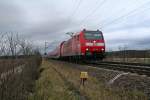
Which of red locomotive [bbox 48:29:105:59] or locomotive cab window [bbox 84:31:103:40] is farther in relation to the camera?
locomotive cab window [bbox 84:31:103:40]

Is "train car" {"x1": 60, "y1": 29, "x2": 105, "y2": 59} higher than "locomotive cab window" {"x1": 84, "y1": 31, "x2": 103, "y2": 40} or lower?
lower

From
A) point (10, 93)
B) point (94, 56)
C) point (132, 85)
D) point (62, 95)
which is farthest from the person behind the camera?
point (94, 56)

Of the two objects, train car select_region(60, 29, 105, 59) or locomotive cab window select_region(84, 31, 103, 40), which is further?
locomotive cab window select_region(84, 31, 103, 40)

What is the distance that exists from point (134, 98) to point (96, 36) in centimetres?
2665

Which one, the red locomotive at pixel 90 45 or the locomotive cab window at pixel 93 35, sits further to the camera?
the locomotive cab window at pixel 93 35

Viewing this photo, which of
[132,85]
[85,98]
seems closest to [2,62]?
[85,98]

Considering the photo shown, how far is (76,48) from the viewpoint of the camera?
1521 inches

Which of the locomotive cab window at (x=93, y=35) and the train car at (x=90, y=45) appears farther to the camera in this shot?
the locomotive cab window at (x=93, y=35)

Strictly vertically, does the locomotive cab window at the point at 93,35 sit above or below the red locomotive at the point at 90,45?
above

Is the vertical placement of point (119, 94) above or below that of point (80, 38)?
below

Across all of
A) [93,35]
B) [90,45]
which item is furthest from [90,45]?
[93,35]

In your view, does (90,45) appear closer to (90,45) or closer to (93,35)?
(90,45)

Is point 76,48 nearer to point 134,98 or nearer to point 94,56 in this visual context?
point 94,56

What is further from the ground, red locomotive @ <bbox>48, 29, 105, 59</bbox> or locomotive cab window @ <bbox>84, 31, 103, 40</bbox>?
locomotive cab window @ <bbox>84, 31, 103, 40</bbox>
